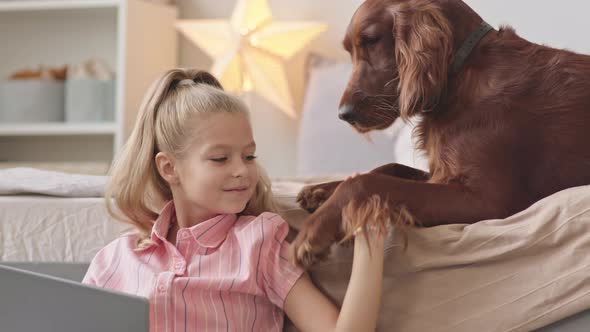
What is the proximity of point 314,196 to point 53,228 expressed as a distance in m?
0.52

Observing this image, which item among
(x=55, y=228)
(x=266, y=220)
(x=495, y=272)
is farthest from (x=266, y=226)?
(x=55, y=228)

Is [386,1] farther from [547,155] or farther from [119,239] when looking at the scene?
[119,239]

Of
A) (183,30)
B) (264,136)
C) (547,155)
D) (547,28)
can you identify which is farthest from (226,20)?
(547,155)

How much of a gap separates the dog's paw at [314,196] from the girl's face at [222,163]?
0.08 metres

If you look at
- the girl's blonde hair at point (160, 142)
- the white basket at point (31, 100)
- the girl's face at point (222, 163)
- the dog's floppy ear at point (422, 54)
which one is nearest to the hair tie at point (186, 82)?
the girl's blonde hair at point (160, 142)

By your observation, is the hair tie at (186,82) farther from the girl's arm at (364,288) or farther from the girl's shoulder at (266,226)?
the girl's arm at (364,288)

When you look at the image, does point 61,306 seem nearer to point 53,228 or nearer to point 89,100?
point 53,228

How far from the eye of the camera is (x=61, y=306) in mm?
1018

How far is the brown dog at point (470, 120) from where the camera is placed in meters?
1.06

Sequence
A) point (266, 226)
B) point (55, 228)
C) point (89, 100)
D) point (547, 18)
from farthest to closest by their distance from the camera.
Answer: point (89, 100) < point (547, 18) < point (55, 228) < point (266, 226)

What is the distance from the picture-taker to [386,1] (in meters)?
1.20

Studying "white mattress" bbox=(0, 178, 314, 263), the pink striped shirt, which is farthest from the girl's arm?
"white mattress" bbox=(0, 178, 314, 263)

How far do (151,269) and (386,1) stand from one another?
543mm

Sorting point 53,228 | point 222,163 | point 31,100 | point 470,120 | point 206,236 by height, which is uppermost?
point 470,120
